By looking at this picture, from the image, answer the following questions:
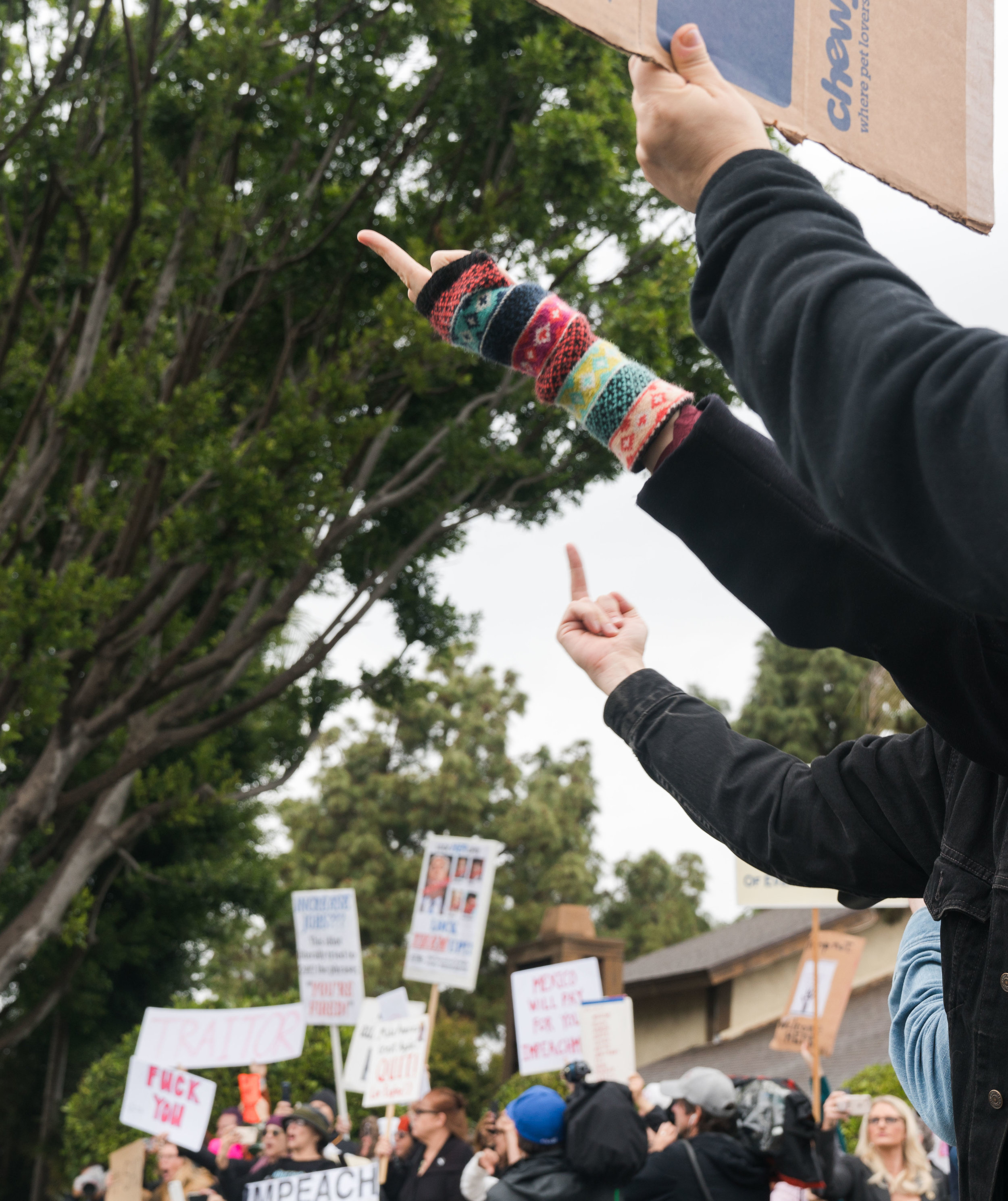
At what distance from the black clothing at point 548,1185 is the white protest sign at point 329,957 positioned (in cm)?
474

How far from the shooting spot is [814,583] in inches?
43.5

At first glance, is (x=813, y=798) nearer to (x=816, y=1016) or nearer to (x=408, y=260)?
(x=408, y=260)

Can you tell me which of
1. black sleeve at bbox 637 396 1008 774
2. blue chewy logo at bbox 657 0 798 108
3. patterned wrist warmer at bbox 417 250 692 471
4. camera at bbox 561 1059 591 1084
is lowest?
camera at bbox 561 1059 591 1084

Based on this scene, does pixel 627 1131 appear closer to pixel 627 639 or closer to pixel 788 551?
pixel 627 639

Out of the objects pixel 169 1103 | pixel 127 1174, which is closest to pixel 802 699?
pixel 169 1103

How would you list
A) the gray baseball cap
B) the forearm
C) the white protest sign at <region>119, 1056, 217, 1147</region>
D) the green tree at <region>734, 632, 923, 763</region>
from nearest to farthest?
the forearm, the gray baseball cap, the white protest sign at <region>119, 1056, 217, 1147</region>, the green tree at <region>734, 632, 923, 763</region>

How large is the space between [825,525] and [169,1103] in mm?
8251

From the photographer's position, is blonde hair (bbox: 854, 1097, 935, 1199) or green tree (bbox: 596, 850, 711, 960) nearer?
blonde hair (bbox: 854, 1097, 935, 1199)

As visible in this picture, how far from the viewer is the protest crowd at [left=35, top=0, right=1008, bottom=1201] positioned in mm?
842

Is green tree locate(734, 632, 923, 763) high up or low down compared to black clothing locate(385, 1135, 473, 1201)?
up

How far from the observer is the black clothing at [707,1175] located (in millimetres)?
5340

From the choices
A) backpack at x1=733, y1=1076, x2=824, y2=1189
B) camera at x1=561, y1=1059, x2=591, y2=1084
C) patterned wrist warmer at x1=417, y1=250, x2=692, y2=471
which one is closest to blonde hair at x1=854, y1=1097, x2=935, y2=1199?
backpack at x1=733, y1=1076, x2=824, y2=1189

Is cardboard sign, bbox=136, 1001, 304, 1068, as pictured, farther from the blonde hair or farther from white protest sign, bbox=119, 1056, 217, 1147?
the blonde hair

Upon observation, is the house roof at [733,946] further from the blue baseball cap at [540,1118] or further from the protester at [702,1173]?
the blue baseball cap at [540,1118]
